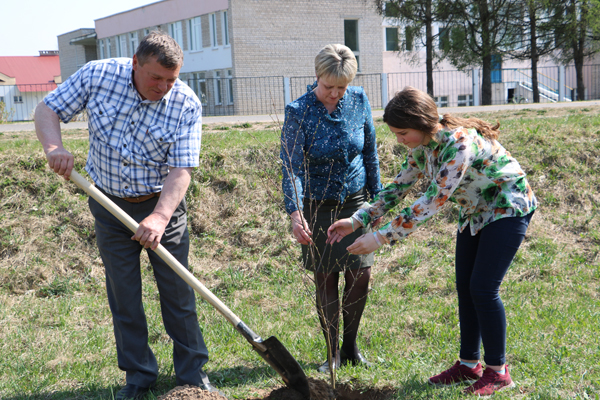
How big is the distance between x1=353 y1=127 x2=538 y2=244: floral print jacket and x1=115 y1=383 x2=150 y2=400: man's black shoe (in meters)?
1.72

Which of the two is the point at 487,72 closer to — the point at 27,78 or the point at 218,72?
the point at 218,72

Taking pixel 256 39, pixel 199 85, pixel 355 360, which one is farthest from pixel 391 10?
pixel 355 360

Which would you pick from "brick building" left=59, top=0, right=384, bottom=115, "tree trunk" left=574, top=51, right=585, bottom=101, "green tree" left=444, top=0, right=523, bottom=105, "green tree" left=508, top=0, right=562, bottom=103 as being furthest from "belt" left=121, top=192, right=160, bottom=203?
"tree trunk" left=574, top=51, right=585, bottom=101

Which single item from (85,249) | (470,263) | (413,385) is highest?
(470,263)

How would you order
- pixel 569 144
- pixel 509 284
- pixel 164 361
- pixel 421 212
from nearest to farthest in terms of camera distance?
pixel 421 212 < pixel 164 361 < pixel 509 284 < pixel 569 144

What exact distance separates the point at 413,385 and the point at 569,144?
5.59 metres

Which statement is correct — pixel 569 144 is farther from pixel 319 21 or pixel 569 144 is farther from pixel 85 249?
pixel 319 21

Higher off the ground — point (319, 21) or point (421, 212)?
point (319, 21)

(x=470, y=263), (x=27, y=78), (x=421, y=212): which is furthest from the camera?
(x=27, y=78)

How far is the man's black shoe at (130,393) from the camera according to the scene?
3.17 meters

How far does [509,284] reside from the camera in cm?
504

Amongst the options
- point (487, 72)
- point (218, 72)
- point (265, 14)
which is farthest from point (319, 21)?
point (487, 72)

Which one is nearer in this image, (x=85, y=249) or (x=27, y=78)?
(x=85, y=249)

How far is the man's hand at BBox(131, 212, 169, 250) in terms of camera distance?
2740 mm
